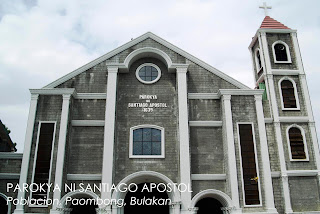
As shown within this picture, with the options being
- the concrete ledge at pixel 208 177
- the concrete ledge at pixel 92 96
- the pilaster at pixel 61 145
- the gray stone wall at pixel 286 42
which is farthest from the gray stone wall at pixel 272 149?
the pilaster at pixel 61 145

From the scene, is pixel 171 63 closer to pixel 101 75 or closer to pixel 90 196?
pixel 101 75

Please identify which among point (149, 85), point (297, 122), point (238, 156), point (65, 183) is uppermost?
point (149, 85)

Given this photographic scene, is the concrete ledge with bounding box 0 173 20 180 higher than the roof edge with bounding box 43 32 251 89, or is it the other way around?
the roof edge with bounding box 43 32 251 89

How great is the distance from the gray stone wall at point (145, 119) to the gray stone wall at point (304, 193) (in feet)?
22.5

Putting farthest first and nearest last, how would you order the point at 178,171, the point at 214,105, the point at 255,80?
1. the point at 255,80
2. the point at 214,105
3. the point at 178,171

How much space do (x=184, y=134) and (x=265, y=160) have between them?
4.87 m

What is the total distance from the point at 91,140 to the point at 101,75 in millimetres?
4340

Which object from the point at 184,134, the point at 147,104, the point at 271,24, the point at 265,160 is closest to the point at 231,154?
the point at 265,160

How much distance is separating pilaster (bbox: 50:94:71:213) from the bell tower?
12234mm

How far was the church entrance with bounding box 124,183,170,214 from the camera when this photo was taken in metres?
20.4

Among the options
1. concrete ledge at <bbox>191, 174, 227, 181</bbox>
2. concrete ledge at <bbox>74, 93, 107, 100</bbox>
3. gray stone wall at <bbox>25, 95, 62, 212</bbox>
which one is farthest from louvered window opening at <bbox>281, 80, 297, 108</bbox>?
gray stone wall at <bbox>25, 95, 62, 212</bbox>

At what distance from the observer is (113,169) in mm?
17969

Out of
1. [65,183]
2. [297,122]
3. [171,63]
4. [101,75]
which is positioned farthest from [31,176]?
[297,122]

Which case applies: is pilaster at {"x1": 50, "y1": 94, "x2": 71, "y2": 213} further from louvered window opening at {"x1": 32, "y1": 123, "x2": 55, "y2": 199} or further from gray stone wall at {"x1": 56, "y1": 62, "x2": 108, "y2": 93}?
gray stone wall at {"x1": 56, "y1": 62, "x2": 108, "y2": 93}
